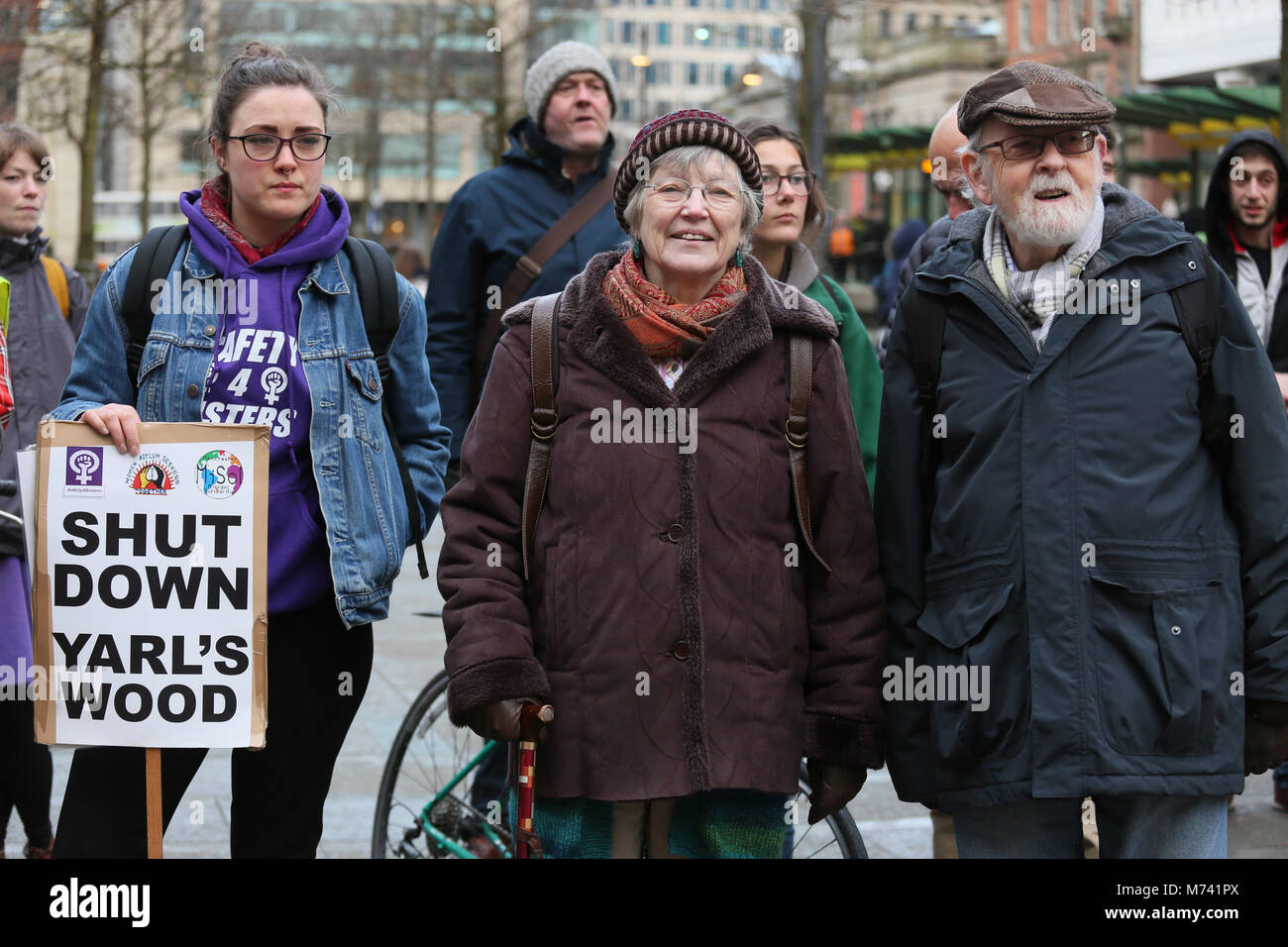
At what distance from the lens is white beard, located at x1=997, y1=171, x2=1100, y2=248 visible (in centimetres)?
344

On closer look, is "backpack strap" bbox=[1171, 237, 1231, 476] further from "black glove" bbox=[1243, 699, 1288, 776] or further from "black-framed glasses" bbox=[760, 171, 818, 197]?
"black-framed glasses" bbox=[760, 171, 818, 197]

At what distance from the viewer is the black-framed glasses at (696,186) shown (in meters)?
3.54

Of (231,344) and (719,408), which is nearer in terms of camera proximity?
(719,408)

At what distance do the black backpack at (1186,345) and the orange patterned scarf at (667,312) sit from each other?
1.27ft

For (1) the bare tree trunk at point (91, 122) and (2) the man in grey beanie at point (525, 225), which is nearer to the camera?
(2) the man in grey beanie at point (525, 225)

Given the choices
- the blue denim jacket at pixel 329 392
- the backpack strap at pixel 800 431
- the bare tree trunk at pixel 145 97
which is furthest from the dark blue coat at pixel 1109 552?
the bare tree trunk at pixel 145 97

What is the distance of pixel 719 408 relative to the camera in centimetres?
349

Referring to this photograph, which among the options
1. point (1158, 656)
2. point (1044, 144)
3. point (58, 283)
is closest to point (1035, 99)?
point (1044, 144)

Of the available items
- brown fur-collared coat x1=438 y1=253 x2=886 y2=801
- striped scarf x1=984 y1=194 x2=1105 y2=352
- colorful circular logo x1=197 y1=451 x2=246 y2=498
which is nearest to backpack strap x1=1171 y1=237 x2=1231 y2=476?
striped scarf x1=984 y1=194 x2=1105 y2=352

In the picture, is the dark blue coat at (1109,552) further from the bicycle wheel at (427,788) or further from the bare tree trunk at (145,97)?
the bare tree trunk at (145,97)

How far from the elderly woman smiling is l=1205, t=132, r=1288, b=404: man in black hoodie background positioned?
10.4ft
